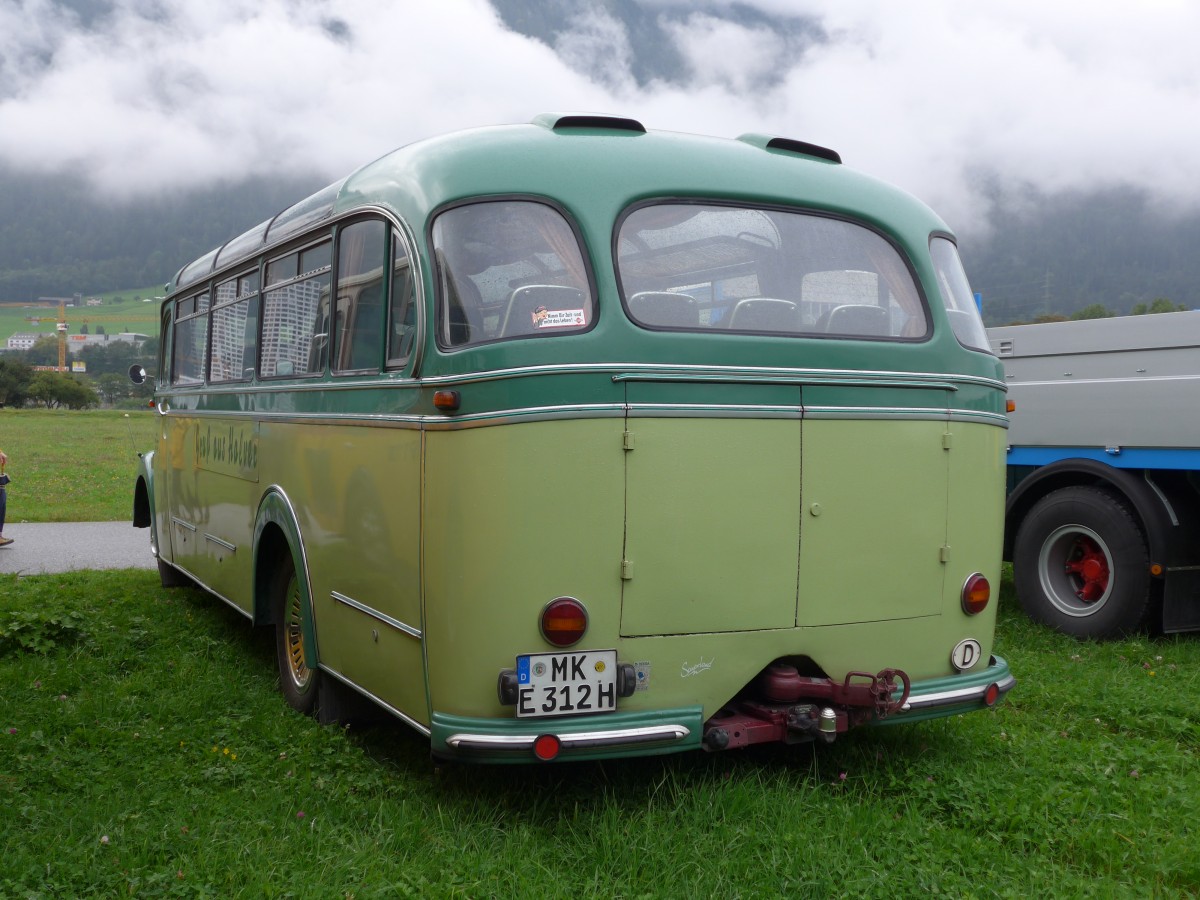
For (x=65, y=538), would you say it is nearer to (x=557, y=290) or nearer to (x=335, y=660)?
(x=335, y=660)

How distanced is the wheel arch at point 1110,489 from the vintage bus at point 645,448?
2283 millimetres

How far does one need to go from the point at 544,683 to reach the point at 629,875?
672 millimetres

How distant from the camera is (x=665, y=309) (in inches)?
174

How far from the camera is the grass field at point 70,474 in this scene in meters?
15.7

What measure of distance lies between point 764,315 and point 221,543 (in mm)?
4056

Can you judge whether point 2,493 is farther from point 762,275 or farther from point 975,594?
point 975,594

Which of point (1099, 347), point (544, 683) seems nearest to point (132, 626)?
point (544, 683)

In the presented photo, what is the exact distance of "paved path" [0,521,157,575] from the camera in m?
10.9

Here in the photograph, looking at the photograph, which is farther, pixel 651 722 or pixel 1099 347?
pixel 1099 347

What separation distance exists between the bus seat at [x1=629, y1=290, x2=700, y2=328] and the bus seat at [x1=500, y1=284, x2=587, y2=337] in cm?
20

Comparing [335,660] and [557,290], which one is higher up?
[557,290]

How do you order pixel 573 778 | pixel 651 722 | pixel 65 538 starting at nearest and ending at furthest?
1. pixel 651 722
2. pixel 573 778
3. pixel 65 538

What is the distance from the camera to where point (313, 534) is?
549 centimetres

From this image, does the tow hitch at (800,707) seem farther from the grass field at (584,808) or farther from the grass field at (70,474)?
the grass field at (70,474)
